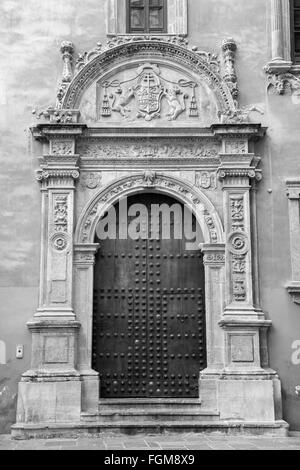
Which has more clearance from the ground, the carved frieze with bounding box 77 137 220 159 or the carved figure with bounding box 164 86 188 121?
the carved figure with bounding box 164 86 188 121

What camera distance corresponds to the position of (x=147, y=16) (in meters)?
12.1

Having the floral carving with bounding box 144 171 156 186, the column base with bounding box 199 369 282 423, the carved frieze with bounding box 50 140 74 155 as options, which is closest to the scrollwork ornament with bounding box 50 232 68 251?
the carved frieze with bounding box 50 140 74 155

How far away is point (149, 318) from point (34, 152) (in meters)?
3.32

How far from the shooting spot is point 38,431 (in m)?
10.3

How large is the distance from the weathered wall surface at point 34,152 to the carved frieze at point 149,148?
871 mm

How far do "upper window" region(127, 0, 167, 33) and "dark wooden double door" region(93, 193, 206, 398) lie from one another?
342cm

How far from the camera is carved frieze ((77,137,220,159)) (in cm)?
1155

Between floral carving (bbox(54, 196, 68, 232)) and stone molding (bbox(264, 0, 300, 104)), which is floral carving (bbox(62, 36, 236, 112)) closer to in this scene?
stone molding (bbox(264, 0, 300, 104))

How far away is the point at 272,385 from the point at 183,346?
1520mm

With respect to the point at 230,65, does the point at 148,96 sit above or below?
below

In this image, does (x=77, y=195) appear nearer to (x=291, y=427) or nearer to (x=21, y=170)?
(x=21, y=170)

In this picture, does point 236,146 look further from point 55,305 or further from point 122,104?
point 55,305

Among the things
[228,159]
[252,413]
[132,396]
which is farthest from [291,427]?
[228,159]

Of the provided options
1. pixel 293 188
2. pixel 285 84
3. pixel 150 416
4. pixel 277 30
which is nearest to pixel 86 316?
pixel 150 416
